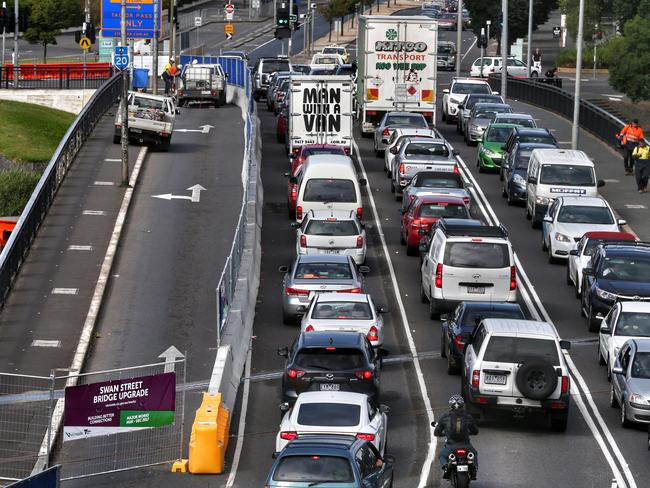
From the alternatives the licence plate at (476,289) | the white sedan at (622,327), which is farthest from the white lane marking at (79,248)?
the white sedan at (622,327)

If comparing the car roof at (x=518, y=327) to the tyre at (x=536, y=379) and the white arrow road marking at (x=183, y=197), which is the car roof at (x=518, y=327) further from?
the white arrow road marking at (x=183, y=197)

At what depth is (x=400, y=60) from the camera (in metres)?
53.1

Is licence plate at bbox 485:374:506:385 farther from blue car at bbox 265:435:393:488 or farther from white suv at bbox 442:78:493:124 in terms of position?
white suv at bbox 442:78:493:124

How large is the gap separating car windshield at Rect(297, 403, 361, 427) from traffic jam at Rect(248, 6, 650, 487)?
0.02 m

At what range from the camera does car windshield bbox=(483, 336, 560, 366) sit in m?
23.0

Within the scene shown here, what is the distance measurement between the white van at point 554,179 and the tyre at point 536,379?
17079 mm

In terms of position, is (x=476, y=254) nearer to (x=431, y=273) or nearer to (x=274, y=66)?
(x=431, y=273)

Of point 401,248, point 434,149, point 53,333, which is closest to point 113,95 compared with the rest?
point 434,149

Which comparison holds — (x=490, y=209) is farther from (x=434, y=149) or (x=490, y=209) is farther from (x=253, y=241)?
(x=253, y=241)

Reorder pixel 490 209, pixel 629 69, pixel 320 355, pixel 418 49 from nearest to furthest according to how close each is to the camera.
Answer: pixel 320 355, pixel 490 209, pixel 418 49, pixel 629 69

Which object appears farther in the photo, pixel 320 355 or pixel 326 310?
pixel 326 310

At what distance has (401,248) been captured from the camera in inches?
1502

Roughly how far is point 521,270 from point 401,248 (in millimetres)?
3652

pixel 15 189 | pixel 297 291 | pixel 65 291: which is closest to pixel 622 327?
pixel 297 291
